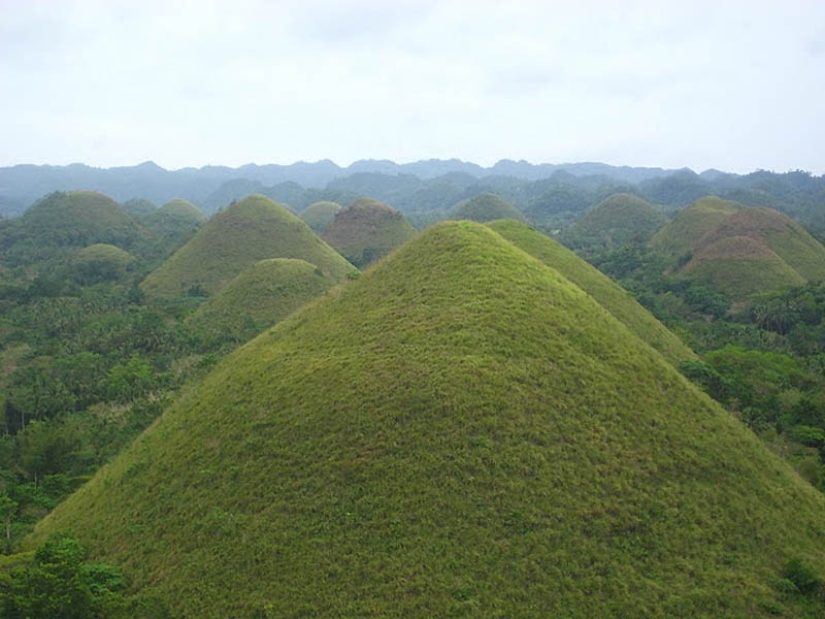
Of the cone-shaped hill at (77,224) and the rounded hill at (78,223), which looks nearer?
the cone-shaped hill at (77,224)

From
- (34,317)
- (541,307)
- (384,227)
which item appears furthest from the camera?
(384,227)

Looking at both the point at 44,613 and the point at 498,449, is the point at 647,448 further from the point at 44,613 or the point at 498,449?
the point at 44,613

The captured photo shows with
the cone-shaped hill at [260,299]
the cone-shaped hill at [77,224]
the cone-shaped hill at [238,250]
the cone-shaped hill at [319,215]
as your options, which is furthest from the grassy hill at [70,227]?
the cone-shaped hill at [260,299]

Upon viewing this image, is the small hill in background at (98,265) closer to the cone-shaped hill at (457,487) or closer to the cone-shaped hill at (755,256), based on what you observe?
the cone-shaped hill at (457,487)

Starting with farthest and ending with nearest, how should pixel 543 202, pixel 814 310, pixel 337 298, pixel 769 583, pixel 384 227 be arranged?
pixel 543 202 < pixel 384 227 < pixel 814 310 < pixel 337 298 < pixel 769 583

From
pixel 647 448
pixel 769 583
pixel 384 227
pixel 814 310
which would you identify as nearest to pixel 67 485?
pixel 647 448

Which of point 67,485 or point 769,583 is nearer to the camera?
point 769,583

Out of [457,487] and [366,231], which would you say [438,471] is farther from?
[366,231]
